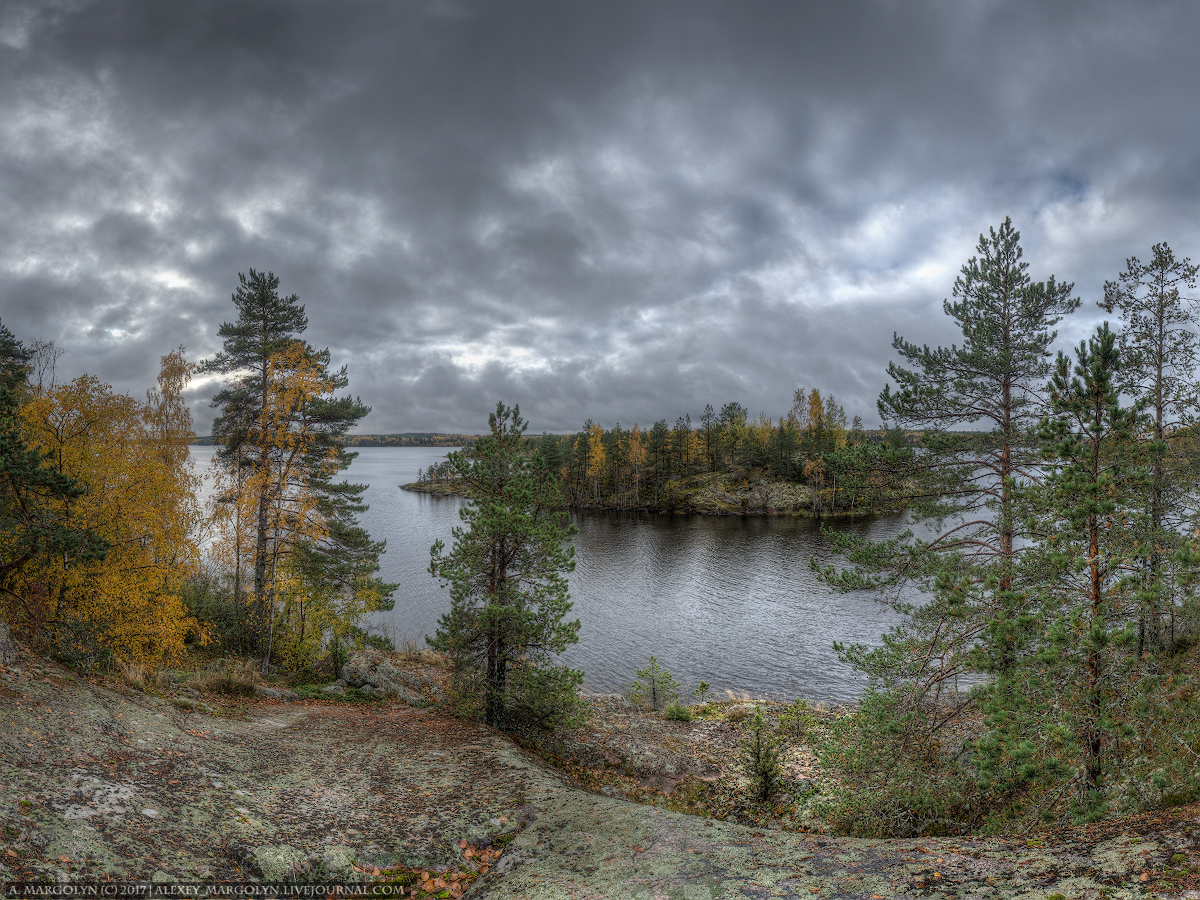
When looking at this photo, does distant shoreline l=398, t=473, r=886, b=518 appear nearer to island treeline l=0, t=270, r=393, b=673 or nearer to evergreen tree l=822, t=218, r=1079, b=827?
island treeline l=0, t=270, r=393, b=673

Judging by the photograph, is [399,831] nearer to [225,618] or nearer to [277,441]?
[277,441]

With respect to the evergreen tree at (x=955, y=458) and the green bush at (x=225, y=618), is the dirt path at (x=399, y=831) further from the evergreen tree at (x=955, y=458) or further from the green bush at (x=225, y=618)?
the green bush at (x=225, y=618)

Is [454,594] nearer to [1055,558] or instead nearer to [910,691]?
[910,691]

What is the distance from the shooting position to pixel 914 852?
416cm

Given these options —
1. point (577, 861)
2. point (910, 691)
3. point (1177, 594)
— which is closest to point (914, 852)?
point (577, 861)

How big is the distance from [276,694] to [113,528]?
5432 mm

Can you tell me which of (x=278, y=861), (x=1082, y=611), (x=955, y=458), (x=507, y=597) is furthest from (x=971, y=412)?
(x=278, y=861)

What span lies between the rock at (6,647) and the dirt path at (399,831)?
27cm

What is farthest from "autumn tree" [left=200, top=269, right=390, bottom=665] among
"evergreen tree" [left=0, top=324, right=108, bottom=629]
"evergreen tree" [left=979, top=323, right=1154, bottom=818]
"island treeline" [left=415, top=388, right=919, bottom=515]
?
"island treeline" [left=415, top=388, right=919, bottom=515]

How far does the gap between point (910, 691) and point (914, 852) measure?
5268 millimetres

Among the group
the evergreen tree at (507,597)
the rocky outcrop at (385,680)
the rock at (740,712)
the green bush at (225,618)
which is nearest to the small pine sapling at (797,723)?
the rock at (740,712)

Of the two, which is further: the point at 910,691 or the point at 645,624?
the point at 645,624

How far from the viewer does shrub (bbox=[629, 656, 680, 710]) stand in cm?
1825

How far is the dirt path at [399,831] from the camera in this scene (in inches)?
144
